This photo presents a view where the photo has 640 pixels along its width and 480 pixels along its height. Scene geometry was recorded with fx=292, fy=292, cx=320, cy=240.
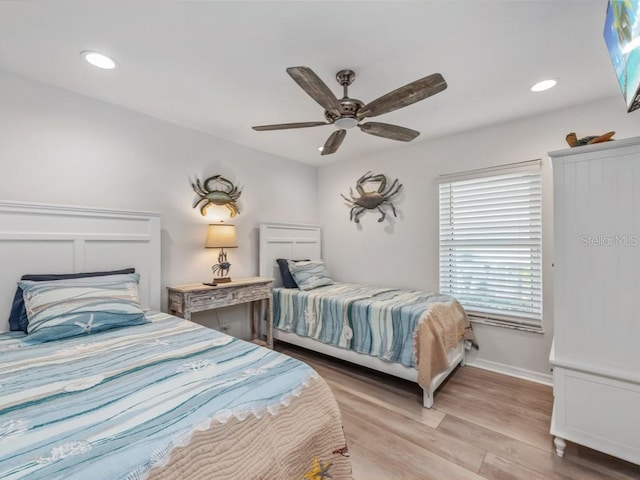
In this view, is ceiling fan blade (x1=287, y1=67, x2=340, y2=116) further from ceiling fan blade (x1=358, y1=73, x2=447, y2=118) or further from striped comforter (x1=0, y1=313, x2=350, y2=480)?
striped comforter (x1=0, y1=313, x2=350, y2=480)

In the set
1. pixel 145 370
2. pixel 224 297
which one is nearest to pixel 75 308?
pixel 145 370

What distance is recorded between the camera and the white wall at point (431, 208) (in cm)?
273

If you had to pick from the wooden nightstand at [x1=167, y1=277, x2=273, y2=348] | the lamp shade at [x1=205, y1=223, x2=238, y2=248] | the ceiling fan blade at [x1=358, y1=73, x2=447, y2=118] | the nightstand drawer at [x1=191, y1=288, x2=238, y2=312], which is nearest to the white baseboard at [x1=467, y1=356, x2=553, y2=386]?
the wooden nightstand at [x1=167, y1=277, x2=273, y2=348]

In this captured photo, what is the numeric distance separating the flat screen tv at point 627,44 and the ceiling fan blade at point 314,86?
1237 mm

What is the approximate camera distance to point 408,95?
1767mm

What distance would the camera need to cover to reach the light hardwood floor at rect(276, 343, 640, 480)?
170cm

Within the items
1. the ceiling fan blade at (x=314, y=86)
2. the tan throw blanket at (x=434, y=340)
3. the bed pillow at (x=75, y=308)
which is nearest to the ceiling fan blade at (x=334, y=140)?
the ceiling fan blade at (x=314, y=86)

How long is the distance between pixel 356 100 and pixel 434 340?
1.95 meters

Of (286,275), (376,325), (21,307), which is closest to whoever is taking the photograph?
(21,307)

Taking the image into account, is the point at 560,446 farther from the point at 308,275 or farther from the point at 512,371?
the point at 308,275

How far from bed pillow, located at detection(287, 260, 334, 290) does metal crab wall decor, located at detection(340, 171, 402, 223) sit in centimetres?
93

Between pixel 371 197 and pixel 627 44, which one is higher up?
pixel 627 44

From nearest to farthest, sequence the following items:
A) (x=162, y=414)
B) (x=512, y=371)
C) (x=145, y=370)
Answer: (x=162, y=414) < (x=145, y=370) < (x=512, y=371)

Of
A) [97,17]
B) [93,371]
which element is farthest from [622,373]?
[97,17]
